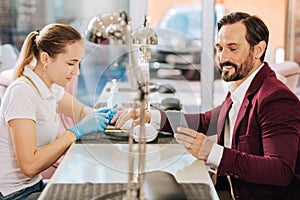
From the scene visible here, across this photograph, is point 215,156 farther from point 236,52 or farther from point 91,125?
point 91,125

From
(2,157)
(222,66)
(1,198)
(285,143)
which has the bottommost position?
(1,198)

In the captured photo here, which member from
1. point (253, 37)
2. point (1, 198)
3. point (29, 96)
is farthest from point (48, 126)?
point (253, 37)

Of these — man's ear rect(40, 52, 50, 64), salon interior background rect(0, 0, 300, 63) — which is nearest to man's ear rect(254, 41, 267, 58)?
man's ear rect(40, 52, 50, 64)

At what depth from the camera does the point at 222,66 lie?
1965 mm

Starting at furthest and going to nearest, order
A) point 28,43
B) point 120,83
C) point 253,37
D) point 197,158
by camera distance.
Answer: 1. point 120,83
2. point 28,43
3. point 253,37
4. point 197,158

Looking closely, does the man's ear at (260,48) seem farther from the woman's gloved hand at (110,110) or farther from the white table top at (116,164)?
the woman's gloved hand at (110,110)

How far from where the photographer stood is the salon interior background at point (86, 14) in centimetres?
425

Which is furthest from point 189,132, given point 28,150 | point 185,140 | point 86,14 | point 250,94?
point 86,14

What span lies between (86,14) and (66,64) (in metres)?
2.31

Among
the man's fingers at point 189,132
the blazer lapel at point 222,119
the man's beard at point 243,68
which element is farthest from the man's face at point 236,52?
the man's fingers at point 189,132

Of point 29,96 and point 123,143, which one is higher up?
point 29,96

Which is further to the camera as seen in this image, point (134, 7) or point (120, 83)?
point (134, 7)

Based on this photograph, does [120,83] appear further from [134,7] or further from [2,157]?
[134,7]

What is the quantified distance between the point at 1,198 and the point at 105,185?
57 cm
